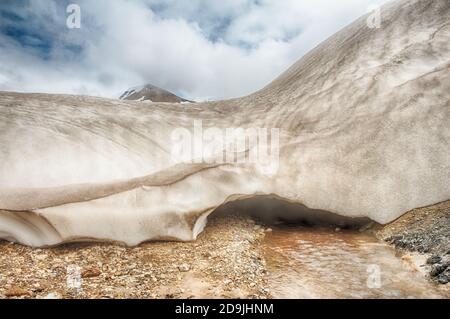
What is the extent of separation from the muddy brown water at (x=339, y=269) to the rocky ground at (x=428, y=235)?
0.13m

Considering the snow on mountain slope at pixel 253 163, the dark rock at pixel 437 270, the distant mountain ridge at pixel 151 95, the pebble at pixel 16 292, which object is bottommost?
the pebble at pixel 16 292

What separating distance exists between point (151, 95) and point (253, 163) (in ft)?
100

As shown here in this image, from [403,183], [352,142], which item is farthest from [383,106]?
[403,183]

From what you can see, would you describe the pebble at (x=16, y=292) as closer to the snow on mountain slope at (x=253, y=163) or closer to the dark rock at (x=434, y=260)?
the snow on mountain slope at (x=253, y=163)

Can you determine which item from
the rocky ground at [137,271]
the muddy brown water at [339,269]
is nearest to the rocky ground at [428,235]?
the muddy brown water at [339,269]

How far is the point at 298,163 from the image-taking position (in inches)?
189

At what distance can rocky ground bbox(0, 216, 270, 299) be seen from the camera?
2.99 metres

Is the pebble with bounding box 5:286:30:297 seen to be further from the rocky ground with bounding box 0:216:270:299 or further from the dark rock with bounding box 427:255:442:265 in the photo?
the dark rock with bounding box 427:255:442:265

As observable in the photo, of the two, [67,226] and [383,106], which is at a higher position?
[383,106]

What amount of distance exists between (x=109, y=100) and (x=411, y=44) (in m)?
4.57

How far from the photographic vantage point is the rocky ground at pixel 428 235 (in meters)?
3.28

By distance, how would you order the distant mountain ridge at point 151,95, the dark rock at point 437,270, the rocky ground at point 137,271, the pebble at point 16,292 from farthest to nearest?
the distant mountain ridge at point 151,95 → the dark rock at point 437,270 → the rocky ground at point 137,271 → the pebble at point 16,292
